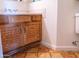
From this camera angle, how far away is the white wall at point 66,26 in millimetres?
2826

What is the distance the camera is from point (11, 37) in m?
2.56

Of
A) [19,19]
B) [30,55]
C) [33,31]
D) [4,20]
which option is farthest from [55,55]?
[4,20]

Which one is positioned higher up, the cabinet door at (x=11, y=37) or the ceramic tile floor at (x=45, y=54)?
the cabinet door at (x=11, y=37)

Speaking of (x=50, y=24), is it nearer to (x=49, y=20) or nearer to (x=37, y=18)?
(x=49, y=20)

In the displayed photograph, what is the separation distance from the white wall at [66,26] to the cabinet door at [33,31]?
0.56 metres

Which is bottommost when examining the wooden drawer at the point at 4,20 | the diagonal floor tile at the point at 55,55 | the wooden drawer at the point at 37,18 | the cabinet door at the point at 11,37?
the diagonal floor tile at the point at 55,55

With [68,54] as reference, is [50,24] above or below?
above

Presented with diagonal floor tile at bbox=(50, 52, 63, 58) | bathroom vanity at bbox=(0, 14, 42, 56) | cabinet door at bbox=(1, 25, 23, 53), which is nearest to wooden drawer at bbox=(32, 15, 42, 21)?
bathroom vanity at bbox=(0, 14, 42, 56)

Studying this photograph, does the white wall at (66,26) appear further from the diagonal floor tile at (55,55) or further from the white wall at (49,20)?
the diagonal floor tile at (55,55)

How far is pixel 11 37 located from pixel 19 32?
0.24 meters

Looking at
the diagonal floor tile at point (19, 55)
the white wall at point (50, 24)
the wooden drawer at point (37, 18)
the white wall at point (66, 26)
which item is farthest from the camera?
the wooden drawer at point (37, 18)

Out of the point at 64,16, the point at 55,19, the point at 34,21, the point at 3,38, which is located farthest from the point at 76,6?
the point at 3,38

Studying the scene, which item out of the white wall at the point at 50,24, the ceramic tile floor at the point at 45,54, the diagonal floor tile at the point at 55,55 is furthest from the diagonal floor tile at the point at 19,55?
the white wall at the point at 50,24

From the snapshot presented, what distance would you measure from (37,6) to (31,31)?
0.74 metres
